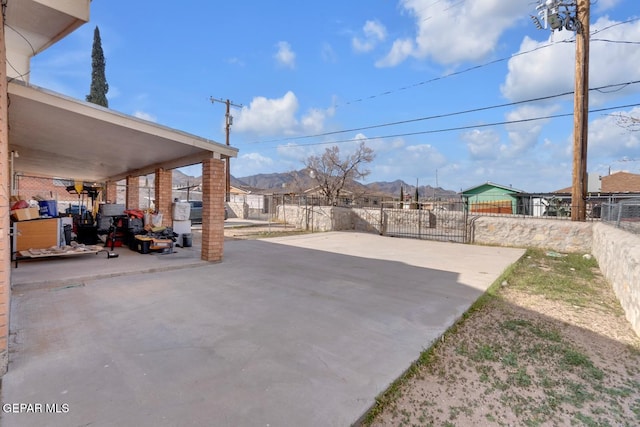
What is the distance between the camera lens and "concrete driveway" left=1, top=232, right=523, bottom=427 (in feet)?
6.29

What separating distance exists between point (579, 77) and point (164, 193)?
42.7 feet

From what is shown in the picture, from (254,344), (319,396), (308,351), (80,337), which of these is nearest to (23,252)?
(80,337)

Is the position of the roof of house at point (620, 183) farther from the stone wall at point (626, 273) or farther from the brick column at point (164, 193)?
the brick column at point (164, 193)

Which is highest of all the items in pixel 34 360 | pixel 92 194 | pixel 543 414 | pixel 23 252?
pixel 92 194

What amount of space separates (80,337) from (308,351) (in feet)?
7.07

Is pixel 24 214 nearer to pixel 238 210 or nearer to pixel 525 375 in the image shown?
pixel 525 375

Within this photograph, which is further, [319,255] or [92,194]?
[92,194]

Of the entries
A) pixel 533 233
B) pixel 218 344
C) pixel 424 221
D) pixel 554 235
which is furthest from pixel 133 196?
pixel 554 235

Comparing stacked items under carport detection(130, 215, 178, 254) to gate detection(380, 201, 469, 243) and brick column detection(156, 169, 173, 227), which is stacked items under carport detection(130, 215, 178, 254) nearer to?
brick column detection(156, 169, 173, 227)

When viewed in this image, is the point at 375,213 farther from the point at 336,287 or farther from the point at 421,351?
the point at 421,351

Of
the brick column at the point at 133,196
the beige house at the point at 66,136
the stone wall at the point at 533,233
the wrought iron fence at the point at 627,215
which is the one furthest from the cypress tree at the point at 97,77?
the wrought iron fence at the point at 627,215

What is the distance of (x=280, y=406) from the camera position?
6.39 ft

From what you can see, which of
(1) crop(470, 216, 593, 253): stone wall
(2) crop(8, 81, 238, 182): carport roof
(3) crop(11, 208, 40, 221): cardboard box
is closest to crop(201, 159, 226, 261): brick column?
(2) crop(8, 81, 238, 182): carport roof

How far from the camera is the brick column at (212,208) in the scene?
6398mm
